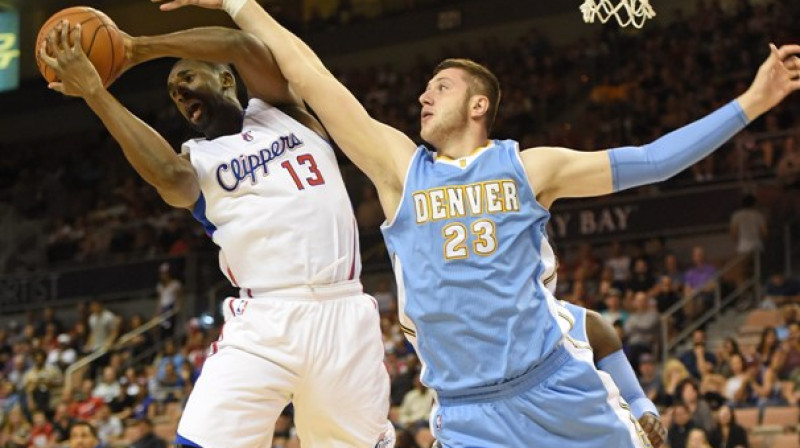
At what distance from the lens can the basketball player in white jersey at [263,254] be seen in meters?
4.71

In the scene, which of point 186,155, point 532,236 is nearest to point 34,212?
Result: point 186,155

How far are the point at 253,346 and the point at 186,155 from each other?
832mm

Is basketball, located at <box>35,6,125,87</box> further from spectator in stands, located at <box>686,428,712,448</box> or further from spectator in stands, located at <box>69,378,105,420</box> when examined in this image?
spectator in stands, located at <box>69,378,105,420</box>

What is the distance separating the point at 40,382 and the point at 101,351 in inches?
43.4

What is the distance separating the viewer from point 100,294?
18.9m

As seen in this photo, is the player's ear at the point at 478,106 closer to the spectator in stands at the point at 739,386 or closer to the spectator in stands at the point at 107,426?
the spectator in stands at the point at 739,386

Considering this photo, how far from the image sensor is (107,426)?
13.9 metres

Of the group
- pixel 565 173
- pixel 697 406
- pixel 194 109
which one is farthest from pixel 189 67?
pixel 697 406

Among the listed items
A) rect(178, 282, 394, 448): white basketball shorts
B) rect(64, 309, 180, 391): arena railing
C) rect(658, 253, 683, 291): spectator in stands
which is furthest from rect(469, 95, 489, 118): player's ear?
rect(64, 309, 180, 391): arena railing

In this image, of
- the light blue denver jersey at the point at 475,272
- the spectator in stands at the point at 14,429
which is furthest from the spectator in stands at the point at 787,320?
the spectator in stands at the point at 14,429

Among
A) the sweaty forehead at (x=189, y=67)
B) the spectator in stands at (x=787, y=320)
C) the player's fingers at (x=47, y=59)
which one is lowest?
the spectator in stands at (x=787, y=320)

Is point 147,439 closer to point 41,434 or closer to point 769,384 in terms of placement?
point 41,434

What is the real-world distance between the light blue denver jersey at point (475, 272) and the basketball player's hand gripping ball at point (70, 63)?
1.40 meters

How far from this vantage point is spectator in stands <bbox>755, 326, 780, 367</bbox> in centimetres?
1129
